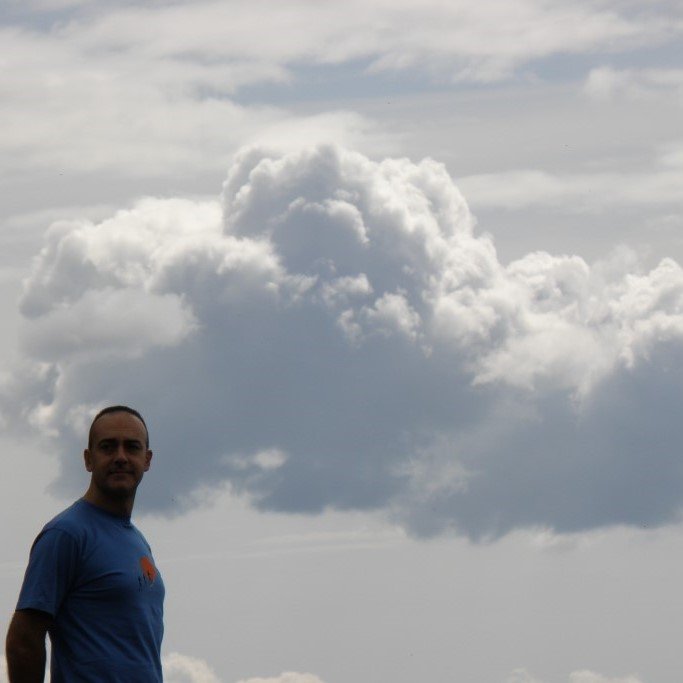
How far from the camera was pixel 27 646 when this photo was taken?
27.3ft

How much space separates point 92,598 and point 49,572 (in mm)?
365

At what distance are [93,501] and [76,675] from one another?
114 cm

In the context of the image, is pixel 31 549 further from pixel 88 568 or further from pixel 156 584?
pixel 156 584

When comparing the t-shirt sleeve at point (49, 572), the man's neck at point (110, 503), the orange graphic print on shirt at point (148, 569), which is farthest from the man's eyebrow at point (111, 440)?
the orange graphic print on shirt at point (148, 569)

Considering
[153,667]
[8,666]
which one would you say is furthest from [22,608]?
[153,667]

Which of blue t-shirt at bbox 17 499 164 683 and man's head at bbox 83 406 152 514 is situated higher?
man's head at bbox 83 406 152 514

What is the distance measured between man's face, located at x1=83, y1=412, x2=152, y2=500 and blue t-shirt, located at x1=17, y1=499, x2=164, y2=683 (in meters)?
0.20

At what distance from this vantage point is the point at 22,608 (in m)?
8.38

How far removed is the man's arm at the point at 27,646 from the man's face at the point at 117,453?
94 cm

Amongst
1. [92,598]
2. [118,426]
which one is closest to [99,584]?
[92,598]

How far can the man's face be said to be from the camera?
8766 mm

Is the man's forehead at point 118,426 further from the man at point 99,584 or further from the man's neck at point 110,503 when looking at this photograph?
the man's neck at point 110,503

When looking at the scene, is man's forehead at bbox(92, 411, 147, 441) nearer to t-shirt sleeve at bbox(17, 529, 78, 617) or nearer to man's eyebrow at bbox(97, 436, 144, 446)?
man's eyebrow at bbox(97, 436, 144, 446)

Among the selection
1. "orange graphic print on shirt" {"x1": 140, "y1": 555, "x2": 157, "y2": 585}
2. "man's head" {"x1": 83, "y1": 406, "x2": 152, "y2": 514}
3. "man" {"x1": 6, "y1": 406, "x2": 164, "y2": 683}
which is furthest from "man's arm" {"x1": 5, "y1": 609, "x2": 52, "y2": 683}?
"man's head" {"x1": 83, "y1": 406, "x2": 152, "y2": 514}
